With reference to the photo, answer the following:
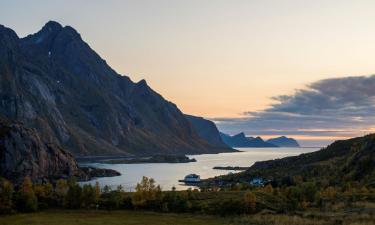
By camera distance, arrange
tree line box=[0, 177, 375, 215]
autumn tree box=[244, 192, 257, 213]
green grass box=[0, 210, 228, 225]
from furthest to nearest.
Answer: tree line box=[0, 177, 375, 215], autumn tree box=[244, 192, 257, 213], green grass box=[0, 210, 228, 225]

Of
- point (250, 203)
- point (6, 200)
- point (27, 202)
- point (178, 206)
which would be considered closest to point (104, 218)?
point (178, 206)

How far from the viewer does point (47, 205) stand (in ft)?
317

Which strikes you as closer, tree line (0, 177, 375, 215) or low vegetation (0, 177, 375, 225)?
low vegetation (0, 177, 375, 225)

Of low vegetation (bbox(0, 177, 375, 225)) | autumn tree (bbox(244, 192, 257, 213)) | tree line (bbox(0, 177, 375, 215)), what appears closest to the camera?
low vegetation (bbox(0, 177, 375, 225))

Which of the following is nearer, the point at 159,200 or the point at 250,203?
the point at 250,203

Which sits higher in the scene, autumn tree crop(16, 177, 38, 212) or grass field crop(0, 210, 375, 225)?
autumn tree crop(16, 177, 38, 212)

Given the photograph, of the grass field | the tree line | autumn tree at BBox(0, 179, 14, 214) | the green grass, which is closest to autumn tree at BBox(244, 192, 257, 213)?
the tree line

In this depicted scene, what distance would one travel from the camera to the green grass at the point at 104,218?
77.1 metres

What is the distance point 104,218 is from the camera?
82.4 meters

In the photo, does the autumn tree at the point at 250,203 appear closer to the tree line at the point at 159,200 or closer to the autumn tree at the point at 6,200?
the tree line at the point at 159,200

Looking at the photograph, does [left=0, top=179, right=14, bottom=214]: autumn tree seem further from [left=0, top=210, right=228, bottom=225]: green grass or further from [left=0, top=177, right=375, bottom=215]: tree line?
[left=0, top=210, right=228, bottom=225]: green grass

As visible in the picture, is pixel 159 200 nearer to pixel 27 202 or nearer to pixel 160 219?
pixel 160 219

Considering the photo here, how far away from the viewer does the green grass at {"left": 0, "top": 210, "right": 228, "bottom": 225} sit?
77.1 m

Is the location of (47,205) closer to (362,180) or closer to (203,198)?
(203,198)
